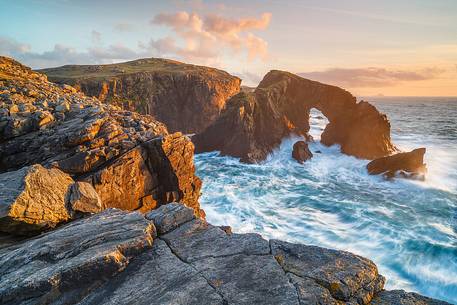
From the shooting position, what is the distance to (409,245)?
83.0 ft

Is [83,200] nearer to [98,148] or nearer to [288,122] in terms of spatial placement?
[98,148]

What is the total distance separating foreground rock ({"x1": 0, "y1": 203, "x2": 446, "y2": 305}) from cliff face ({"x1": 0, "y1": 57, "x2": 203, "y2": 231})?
6.17 m

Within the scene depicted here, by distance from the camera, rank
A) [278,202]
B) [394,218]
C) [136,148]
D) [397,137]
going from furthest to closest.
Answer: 1. [397,137]
2. [278,202]
3. [394,218]
4. [136,148]

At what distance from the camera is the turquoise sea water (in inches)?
912

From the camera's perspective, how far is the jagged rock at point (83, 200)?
11.1 m

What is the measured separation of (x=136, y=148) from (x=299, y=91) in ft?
177

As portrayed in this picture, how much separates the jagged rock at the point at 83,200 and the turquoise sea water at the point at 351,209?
18.2m

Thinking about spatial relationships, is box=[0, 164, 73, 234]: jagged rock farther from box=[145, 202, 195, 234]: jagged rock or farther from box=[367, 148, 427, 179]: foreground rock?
box=[367, 148, 427, 179]: foreground rock

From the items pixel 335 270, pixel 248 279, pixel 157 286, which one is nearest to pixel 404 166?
pixel 335 270

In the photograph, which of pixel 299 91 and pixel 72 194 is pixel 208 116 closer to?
pixel 299 91

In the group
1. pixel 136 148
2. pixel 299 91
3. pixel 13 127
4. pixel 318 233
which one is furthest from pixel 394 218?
pixel 299 91

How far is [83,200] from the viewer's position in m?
11.4

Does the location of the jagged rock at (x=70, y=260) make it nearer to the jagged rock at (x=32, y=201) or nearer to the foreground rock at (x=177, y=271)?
the foreground rock at (x=177, y=271)

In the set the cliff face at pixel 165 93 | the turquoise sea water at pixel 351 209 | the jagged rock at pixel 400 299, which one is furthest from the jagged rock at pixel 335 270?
the cliff face at pixel 165 93
